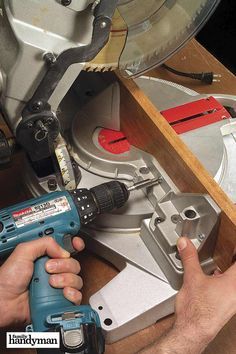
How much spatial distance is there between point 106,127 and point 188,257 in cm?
36

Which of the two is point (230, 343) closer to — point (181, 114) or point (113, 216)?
point (113, 216)

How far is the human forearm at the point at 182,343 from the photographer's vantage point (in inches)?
30.5

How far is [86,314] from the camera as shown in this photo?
79 cm

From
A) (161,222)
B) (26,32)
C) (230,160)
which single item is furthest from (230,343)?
(26,32)

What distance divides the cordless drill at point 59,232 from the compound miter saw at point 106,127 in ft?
0.22

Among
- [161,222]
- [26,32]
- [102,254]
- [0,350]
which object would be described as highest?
[26,32]

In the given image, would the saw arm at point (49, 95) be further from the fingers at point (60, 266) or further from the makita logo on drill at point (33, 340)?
the makita logo on drill at point (33, 340)

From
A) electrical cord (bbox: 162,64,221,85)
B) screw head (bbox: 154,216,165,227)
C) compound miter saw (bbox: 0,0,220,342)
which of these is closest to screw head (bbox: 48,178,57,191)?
compound miter saw (bbox: 0,0,220,342)

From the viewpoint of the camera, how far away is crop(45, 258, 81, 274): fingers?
85cm

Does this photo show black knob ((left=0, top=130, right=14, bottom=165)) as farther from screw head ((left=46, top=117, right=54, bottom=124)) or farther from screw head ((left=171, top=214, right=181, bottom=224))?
screw head ((left=171, top=214, right=181, bottom=224))

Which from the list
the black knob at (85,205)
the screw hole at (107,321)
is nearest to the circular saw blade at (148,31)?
the black knob at (85,205)

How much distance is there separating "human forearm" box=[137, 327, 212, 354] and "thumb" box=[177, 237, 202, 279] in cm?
10

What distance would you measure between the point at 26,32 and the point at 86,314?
0.46 metres

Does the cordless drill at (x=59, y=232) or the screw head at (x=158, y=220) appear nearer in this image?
the cordless drill at (x=59, y=232)
